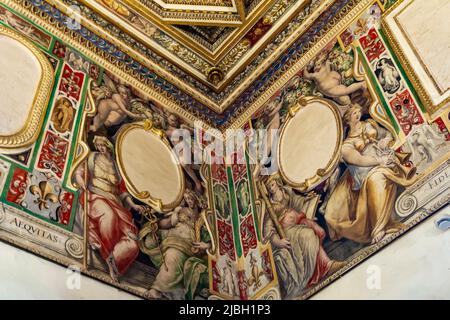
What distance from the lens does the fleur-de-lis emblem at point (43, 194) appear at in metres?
5.18

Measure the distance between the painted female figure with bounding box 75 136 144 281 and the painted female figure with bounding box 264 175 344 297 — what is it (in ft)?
5.43

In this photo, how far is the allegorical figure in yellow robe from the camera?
5.27m

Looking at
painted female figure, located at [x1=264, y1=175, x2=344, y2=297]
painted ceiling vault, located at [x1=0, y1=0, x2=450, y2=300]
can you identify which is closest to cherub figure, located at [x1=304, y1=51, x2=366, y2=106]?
painted ceiling vault, located at [x1=0, y1=0, x2=450, y2=300]

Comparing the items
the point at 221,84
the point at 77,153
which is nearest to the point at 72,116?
the point at 77,153

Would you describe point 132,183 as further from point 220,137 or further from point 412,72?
point 412,72

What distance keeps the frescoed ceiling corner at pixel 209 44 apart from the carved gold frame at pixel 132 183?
2.49 ft

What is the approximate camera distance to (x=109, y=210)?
5.78m

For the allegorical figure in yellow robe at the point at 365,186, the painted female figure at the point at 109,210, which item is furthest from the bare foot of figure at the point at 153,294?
the allegorical figure in yellow robe at the point at 365,186

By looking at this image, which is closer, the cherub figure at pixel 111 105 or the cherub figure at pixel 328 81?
the cherub figure at pixel 328 81

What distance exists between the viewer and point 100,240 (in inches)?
215

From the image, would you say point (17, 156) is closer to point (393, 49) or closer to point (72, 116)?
point (72, 116)

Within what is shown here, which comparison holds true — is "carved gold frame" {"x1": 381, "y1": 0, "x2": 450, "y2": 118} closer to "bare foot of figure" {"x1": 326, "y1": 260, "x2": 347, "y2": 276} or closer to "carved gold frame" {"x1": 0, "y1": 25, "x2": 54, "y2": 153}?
"bare foot of figure" {"x1": 326, "y1": 260, "x2": 347, "y2": 276}

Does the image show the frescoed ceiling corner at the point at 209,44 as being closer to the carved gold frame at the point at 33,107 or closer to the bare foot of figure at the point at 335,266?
the carved gold frame at the point at 33,107

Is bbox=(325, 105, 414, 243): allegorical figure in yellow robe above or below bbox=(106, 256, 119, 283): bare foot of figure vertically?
above
